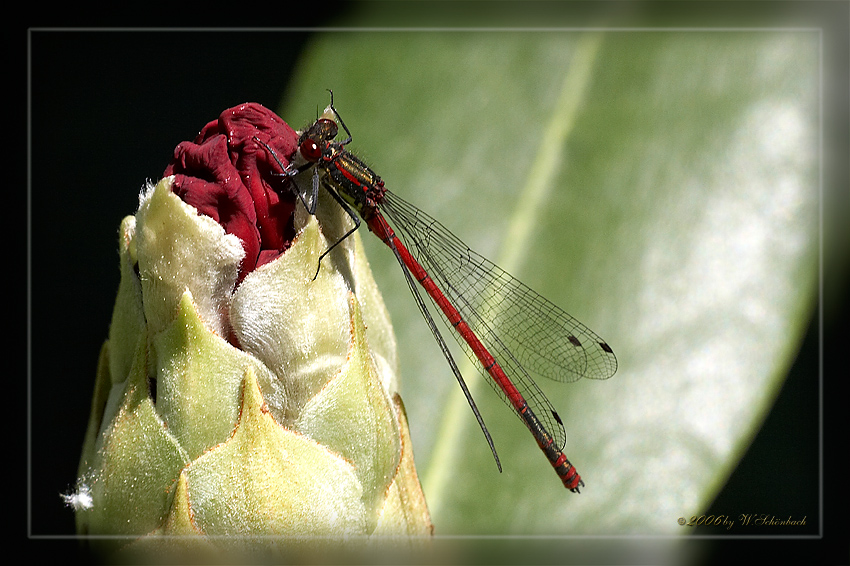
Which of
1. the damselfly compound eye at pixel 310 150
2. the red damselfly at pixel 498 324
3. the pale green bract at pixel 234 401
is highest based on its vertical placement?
the damselfly compound eye at pixel 310 150

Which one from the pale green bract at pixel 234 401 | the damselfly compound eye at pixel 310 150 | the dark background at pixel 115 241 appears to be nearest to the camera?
the pale green bract at pixel 234 401

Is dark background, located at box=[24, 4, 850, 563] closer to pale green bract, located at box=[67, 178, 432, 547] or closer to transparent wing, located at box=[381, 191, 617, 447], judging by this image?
transparent wing, located at box=[381, 191, 617, 447]

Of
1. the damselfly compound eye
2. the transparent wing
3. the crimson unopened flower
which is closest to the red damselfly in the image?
the transparent wing

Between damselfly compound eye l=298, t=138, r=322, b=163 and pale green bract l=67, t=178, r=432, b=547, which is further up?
damselfly compound eye l=298, t=138, r=322, b=163

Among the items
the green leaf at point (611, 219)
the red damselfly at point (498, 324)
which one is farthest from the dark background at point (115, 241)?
the red damselfly at point (498, 324)

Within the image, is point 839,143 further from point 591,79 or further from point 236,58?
point 236,58

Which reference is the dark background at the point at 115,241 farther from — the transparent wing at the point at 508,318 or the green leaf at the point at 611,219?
the transparent wing at the point at 508,318
